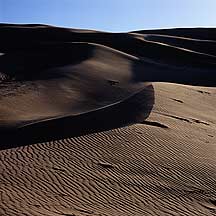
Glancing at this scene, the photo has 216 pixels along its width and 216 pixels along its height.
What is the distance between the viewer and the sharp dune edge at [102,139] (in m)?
7.27

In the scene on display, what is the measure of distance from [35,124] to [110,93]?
4671mm

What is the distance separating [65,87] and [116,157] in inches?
251

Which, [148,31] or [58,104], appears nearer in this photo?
[58,104]

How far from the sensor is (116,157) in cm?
915

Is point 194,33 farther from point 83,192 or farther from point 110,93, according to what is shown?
point 83,192

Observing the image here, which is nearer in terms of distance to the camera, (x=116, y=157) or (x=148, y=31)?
(x=116, y=157)

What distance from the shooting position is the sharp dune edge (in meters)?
7.27

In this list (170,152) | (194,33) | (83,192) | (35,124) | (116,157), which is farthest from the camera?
(194,33)

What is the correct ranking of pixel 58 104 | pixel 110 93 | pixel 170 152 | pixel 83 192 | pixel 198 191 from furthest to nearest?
pixel 110 93 < pixel 58 104 < pixel 170 152 < pixel 198 191 < pixel 83 192

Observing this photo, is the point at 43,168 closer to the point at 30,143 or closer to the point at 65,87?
the point at 30,143

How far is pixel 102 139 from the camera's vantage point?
→ 1002 centimetres

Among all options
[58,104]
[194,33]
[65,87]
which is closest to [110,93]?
[65,87]

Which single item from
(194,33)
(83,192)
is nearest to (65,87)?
(83,192)

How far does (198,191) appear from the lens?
8.09 m
